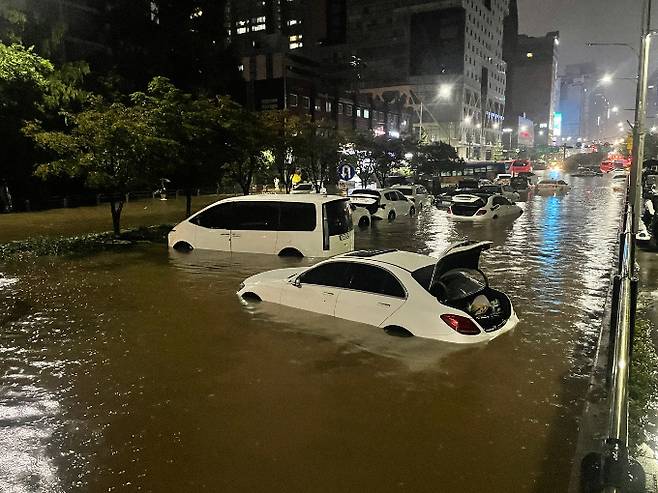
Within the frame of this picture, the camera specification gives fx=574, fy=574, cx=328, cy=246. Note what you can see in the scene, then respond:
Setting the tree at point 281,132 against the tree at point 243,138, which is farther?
the tree at point 281,132

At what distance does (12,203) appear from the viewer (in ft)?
111

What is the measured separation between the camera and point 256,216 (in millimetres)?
15820

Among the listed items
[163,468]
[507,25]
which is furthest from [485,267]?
[507,25]

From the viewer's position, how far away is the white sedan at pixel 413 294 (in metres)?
8.21

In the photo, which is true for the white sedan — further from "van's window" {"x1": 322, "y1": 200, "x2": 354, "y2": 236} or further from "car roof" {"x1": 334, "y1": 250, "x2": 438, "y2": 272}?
"van's window" {"x1": 322, "y1": 200, "x2": 354, "y2": 236}

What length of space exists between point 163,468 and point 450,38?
133234 millimetres

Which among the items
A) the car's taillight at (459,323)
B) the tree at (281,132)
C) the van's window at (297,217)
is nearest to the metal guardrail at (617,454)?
the car's taillight at (459,323)

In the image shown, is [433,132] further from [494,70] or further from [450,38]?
[494,70]

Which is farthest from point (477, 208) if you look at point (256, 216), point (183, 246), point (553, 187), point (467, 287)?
point (553, 187)

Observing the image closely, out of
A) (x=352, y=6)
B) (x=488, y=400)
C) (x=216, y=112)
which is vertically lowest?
(x=488, y=400)

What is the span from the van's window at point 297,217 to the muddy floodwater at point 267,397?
11.4 ft

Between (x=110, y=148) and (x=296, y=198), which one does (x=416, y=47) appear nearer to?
(x=110, y=148)

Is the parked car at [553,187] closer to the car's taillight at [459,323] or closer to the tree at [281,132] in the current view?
the tree at [281,132]

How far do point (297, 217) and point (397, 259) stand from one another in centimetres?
635
